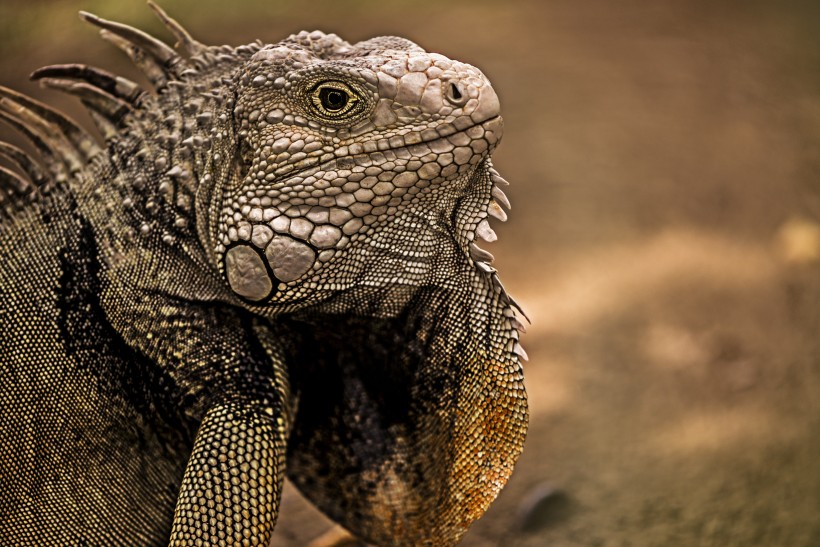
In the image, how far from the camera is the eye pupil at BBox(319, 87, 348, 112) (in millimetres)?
2230

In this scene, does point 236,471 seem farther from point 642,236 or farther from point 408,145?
point 642,236

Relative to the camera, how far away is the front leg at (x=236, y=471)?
7.25 feet

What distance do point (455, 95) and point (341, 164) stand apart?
1.24 feet

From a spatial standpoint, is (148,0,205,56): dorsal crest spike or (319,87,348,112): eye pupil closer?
(319,87,348,112): eye pupil

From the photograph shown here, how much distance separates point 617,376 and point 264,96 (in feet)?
11.1

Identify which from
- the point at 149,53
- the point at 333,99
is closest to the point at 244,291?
the point at 333,99

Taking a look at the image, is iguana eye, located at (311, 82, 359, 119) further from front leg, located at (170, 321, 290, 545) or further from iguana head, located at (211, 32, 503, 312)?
front leg, located at (170, 321, 290, 545)

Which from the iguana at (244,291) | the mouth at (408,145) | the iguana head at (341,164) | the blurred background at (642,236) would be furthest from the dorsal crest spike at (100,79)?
the blurred background at (642,236)

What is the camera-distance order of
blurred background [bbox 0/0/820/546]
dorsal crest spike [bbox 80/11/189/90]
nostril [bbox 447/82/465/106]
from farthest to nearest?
blurred background [bbox 0/0/820/546] < dorsal crest spike [bbox 80/11/189/90] < nostril [bbox 447/82/465/106]

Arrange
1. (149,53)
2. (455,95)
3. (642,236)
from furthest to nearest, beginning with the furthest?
(642,236)
(149,53)
(455,95)

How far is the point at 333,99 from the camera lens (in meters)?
2.24

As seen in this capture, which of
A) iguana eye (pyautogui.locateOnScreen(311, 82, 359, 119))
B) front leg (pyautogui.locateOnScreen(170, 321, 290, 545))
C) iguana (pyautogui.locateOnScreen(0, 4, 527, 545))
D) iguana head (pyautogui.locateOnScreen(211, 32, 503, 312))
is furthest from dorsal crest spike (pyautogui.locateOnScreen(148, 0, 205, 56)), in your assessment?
front leg (pyautogui.locateOnScreen(170, 321, 290, 545))

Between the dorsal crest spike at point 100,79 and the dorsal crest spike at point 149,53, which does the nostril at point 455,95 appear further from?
the dorsal crest spike at point 100,79

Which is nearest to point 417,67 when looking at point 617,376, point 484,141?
point 484,141
